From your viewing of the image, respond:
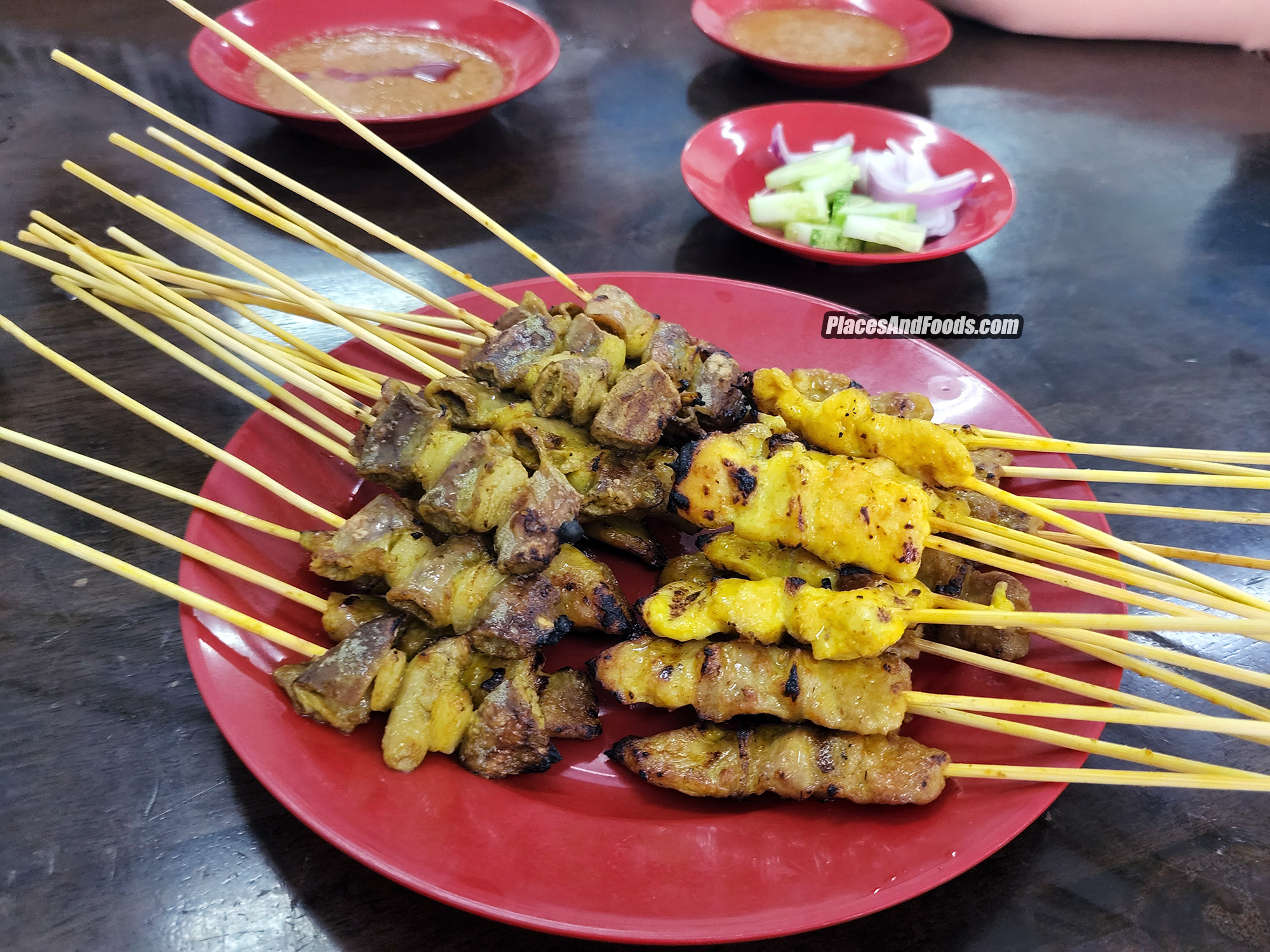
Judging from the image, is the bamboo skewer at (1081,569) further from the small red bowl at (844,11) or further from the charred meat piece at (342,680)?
the small red bowl at (844,11)

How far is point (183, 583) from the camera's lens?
1.88m

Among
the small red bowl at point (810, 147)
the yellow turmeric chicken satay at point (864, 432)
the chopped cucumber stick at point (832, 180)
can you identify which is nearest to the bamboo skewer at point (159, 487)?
the yellow turmeric chicken satay at point (864, 432)

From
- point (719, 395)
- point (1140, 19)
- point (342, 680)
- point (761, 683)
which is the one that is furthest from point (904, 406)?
point (1140, 19)

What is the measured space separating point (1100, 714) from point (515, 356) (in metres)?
1.56

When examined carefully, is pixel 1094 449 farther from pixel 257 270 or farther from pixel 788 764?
pixel 257 270

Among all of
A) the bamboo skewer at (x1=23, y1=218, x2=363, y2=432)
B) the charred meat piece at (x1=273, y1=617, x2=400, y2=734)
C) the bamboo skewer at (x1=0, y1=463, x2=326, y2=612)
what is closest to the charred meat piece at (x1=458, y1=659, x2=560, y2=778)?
the charred meat piece at (x1=273, y1=617, x2=400, y2=734)

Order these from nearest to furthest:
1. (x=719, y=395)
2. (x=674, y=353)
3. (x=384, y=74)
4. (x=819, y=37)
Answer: (x=719, y=395)
(x=674, y=353)
(x=384, y=74)
(x=819, y=37)

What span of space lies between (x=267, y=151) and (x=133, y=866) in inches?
136

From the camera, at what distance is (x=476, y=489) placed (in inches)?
75.6

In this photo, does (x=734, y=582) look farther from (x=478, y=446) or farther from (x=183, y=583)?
(x=183, y=583)

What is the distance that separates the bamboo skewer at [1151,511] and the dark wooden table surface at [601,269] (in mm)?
500

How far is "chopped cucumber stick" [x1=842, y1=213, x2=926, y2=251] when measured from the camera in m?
3.26

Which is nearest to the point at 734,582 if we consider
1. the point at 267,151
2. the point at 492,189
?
the point at 492,189

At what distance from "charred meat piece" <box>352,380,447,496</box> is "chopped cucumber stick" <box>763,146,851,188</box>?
7.63ft
